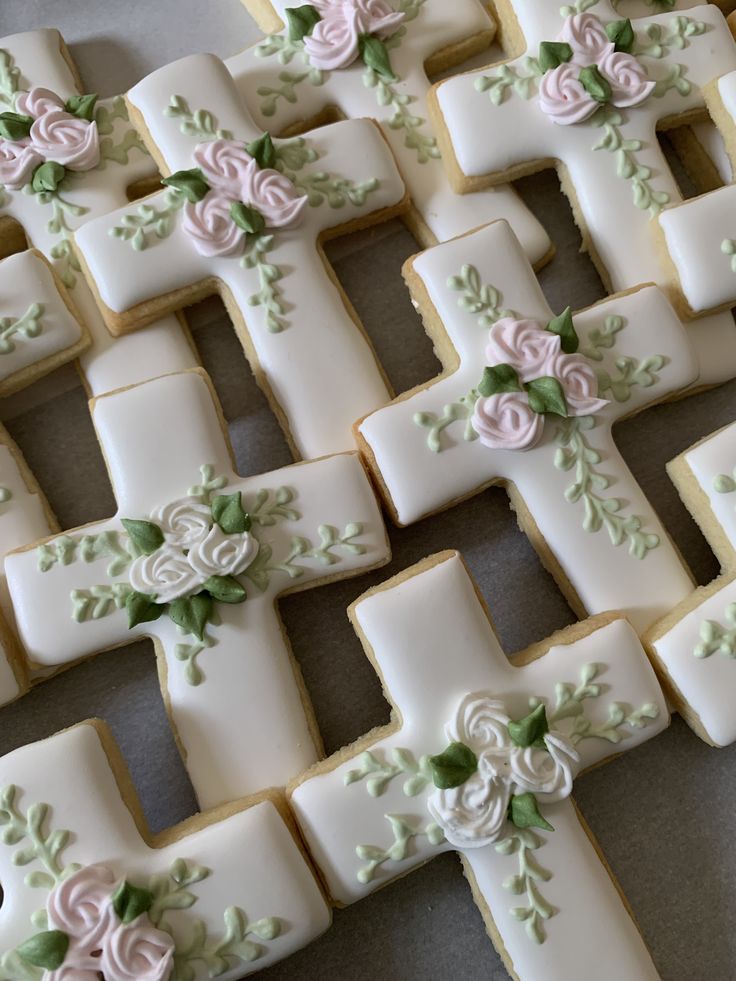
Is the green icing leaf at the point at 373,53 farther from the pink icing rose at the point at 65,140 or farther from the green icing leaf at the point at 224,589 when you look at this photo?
the green icing leaf at the point at 224,589

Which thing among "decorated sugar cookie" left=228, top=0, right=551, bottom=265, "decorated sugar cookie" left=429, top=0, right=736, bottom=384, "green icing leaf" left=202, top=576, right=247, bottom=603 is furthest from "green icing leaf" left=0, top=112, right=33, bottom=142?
"green icing leaf" left=202, top=576, right=247, bottom=603

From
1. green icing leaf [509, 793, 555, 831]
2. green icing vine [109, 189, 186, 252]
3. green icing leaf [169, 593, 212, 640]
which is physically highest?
green icing vine [109, 189, 186, 252]

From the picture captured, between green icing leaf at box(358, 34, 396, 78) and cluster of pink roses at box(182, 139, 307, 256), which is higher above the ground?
green icing leaf at box(358, 34, 396, 78)

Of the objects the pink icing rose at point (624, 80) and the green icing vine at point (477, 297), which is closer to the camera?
the green icing vine at point (477, 297)

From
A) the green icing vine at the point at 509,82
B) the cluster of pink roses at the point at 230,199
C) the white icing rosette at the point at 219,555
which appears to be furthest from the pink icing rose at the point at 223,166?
the white icing rosette at the point at 219,555

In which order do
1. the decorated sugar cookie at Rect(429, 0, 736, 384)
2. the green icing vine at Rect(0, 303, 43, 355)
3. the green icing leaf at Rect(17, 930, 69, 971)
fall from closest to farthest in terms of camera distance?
the green icing leaf at Rect(17, 930, 69, 971) < the green icing vine at Rect(0, 303, 43, 355) < the decorated sugar cookie at Rect(429, 0, 736, 384)

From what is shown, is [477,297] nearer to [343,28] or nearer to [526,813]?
[343,28]

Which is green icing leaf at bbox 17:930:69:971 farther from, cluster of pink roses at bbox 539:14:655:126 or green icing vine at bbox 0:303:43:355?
cluster of pink roses at bbox 539:14:655:126

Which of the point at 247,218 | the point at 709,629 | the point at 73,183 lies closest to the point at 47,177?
the point at 73,183
